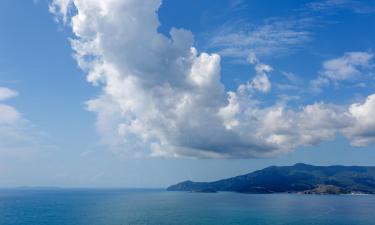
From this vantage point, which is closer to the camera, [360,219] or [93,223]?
[93,223]

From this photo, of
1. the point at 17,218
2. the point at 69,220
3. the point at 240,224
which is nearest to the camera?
the point at 240,224

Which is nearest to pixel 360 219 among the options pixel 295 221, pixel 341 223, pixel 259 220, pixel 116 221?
pixel 341 223

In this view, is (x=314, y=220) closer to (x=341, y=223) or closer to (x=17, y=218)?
(x=341, y=223)

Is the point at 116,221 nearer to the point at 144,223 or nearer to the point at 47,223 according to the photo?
the point at 144,223

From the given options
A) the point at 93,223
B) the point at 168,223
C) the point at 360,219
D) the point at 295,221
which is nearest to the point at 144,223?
the point at 168,223

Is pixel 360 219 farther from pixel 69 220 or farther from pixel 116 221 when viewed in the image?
pixel 69 220

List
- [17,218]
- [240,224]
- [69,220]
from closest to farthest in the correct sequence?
[240,224] < [69,220] < [17,218]

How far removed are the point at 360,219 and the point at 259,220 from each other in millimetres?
56259

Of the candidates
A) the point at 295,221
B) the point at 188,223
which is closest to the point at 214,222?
the point at 188,223

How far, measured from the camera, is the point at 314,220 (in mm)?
177000

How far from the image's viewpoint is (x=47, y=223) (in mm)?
161250

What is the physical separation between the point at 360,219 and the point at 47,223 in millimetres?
156170

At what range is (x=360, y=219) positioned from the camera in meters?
184

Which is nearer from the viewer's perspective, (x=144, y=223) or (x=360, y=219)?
(x=144, y=223)
